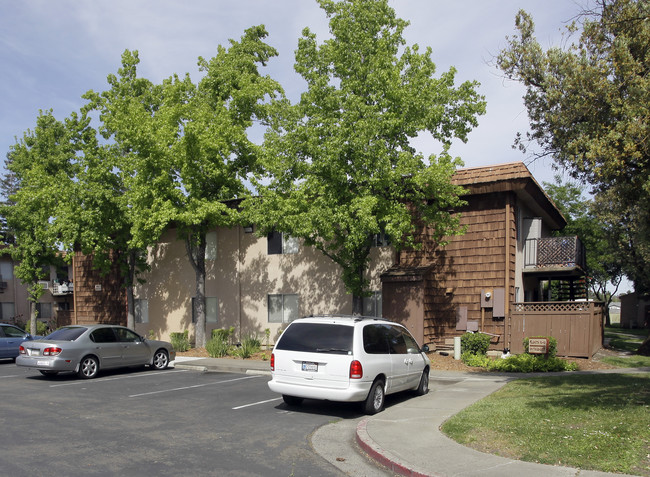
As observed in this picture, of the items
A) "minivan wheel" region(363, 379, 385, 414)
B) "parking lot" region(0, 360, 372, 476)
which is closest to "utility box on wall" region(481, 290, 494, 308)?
"parking lot" region(0, 360, 372, 476)

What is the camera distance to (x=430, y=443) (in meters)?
7.54

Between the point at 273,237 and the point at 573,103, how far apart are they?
568 inches

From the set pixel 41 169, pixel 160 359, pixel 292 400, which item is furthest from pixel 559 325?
pixel 41 169

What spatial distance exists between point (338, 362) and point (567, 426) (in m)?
3.65

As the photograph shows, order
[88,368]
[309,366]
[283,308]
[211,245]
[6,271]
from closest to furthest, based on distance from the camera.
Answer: [309,366]
[88,368]
[283,308]
[211,245]
[6,271]

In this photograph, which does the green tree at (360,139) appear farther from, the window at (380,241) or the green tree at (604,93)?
the green tree at (604,93)

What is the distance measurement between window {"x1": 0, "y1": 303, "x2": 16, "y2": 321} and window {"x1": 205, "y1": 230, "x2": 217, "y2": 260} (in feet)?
79.7

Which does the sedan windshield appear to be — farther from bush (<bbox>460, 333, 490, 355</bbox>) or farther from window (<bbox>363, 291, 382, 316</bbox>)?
bush (<bbox>460, 333, 490, 355</bbox>)

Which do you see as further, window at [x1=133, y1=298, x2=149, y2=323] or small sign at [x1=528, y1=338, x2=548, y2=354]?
window at [x1=133, y1=298, x2=149, y2=323]

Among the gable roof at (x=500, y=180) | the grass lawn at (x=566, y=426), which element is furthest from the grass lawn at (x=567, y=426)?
the gable roof at (x=500, y=180)

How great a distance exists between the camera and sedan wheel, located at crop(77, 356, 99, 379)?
14.5 meters

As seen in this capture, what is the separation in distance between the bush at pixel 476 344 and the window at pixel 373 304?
3.76 metres

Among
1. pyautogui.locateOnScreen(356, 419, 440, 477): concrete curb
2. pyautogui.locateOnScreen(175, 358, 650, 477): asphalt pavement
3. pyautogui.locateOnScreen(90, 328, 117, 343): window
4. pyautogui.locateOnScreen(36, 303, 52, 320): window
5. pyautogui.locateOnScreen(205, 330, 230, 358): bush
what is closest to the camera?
pyautogui.locateOnScreen(175, 358, 650, 477): asphalt pavement

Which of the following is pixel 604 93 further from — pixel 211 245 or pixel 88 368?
pixel 211 245
